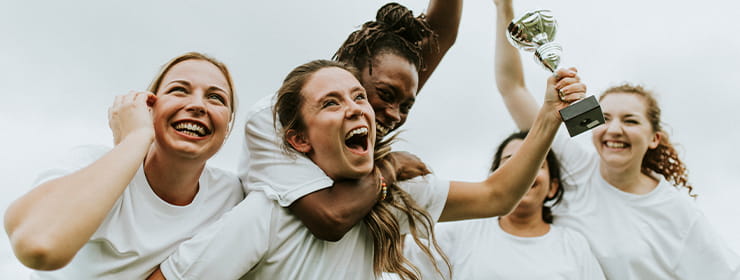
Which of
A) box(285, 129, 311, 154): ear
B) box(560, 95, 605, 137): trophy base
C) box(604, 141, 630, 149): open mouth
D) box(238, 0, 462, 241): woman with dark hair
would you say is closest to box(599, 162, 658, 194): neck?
box(604, 141, 630, 149): open mouth

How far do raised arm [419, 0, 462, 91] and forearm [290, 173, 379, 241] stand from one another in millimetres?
1250

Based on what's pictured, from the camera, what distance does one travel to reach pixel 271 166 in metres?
2.48

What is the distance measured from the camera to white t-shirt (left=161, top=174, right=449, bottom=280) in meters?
2.18

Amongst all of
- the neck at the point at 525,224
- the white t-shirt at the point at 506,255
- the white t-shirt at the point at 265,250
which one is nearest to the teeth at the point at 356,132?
the white t-shirt at the point at 265,250

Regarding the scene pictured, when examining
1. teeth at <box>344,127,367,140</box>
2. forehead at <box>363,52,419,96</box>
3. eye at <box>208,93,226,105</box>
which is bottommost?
eye at <box>208,93,226,105</box>

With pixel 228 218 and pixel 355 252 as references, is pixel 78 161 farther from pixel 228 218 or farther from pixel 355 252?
pixel 355 252

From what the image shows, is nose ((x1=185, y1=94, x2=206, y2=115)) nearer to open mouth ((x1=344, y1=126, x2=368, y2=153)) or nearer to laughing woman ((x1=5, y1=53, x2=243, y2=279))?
laughing woman ((x1=5, y1=53, x2=243, y2=279))

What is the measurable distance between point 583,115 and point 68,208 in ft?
6.14

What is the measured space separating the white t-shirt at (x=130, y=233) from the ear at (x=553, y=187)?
2448 mm

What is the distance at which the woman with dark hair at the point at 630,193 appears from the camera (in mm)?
3670

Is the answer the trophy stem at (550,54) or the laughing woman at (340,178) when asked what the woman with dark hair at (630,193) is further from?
the laughing woman at (340,178)

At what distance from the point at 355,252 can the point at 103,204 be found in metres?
1.00

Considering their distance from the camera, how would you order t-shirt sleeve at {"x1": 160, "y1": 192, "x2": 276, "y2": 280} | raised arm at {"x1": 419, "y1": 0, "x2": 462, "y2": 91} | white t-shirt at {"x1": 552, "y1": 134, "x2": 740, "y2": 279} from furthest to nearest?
white t-shirt at {"x1": 552, "y1": 134, "x2": 740, "y2": 279} → raised arm at {"x1": 419, "y1": 0, "x2": 462, "y2": 91} → t-shirt sleeve at {"x1": 160, "y1": 192, "x2": 276, "y2": 280}

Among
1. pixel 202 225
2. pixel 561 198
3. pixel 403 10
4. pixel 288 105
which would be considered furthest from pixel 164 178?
pixel 561 198
